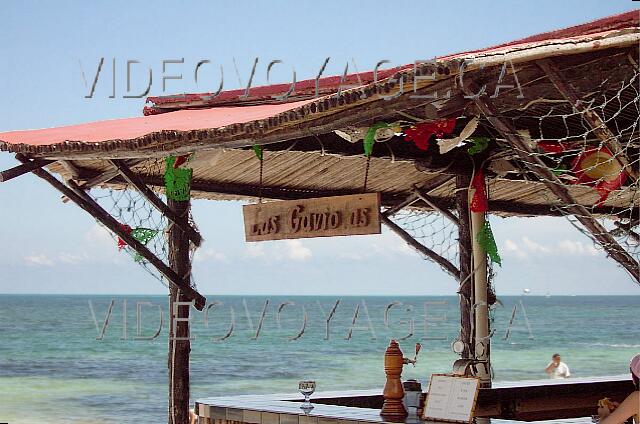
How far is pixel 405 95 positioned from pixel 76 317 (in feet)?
148

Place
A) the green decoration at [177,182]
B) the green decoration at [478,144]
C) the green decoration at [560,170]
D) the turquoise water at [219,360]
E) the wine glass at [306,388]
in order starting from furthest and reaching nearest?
the turquoise water at [219,360] < the green decoration at [177,182] < the green decoration at [478,144] < the wine glass at [306,388] < the green decoration at [560,170]

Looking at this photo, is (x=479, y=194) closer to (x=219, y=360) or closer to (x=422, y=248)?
(x=422, y=248)

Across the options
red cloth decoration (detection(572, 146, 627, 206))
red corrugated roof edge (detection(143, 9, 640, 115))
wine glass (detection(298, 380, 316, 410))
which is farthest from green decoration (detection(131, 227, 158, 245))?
red cloth decoration (detection(572, 146, 627, 206))

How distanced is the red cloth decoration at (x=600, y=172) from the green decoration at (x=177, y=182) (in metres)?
2.23

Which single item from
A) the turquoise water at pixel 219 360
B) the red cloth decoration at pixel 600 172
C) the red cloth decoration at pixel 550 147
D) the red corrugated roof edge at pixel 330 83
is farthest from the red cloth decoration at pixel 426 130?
the turquoise water at pixel 219 360

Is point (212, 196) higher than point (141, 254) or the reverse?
higher

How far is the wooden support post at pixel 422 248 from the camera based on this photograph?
786 centimetres

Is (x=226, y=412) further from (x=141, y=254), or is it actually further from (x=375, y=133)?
(x=375, y=133)

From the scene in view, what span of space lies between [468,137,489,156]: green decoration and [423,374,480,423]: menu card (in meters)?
1.72

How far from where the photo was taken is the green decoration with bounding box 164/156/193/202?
6.36 metres

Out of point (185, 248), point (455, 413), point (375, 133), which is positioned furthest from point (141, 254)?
Answer: point (455, 413)

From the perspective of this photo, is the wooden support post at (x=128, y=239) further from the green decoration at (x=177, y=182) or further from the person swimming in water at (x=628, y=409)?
the person swimming in water at (x=628, y=409)

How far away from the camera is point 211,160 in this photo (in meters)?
5.91

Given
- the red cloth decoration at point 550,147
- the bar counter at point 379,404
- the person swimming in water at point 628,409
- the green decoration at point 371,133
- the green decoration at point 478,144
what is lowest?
the bar counter at point 379,404
